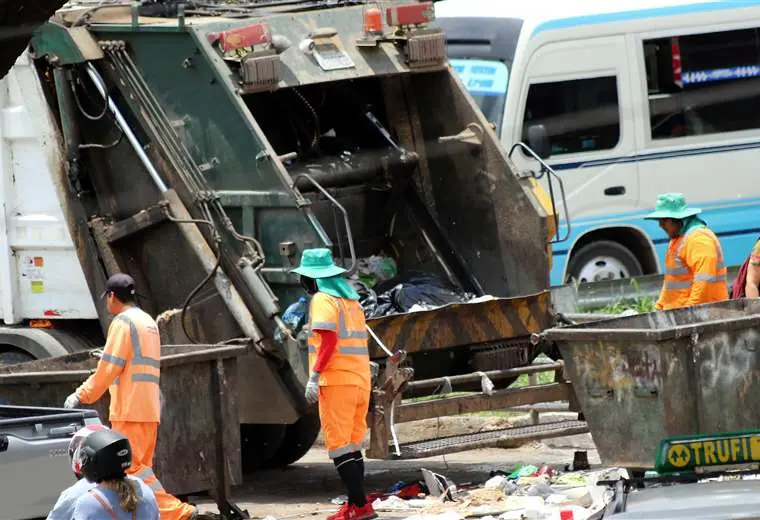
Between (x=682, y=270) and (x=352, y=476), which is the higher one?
(x=682, y=270)

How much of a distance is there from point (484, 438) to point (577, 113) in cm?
595

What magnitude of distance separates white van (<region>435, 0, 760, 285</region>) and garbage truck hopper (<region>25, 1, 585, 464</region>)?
398 centimetres

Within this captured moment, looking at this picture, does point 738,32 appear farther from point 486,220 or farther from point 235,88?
point 235,88

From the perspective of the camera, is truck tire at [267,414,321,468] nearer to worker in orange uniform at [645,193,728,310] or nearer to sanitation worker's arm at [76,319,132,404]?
worker in orange uniform at [645,193,728,310]

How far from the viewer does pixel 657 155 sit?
15602 millimetres

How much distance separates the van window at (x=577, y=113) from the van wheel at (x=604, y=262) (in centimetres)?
81

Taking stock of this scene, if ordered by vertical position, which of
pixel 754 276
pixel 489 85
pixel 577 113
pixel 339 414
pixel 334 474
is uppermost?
pixel 489 85

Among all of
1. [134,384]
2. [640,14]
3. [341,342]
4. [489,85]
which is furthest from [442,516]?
[640,14]

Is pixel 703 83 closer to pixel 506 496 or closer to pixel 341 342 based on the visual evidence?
pixel 506 496

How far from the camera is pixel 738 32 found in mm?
15812

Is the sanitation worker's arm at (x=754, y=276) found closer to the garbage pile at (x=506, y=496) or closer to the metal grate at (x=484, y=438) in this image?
the metal grate at (x=484, y=438)

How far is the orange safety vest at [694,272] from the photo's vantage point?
10.2m

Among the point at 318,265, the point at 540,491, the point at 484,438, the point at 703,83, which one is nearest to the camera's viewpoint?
the point at 318,265

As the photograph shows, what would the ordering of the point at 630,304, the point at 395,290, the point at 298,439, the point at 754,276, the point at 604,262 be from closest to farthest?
the point at 754,276
the point at 395,290
the point at 298,439
the point at 630,304
the point at 604,262
